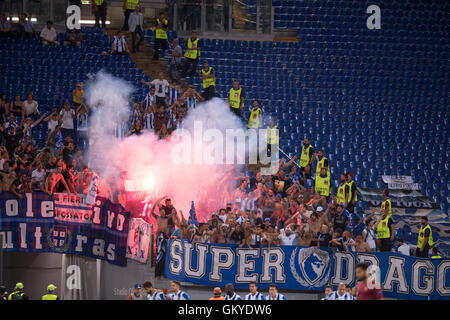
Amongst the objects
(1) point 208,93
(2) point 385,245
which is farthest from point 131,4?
(2) point 385,245

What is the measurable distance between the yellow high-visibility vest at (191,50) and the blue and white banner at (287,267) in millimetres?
8795

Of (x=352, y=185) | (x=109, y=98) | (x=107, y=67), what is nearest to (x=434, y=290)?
(x=352, y=185)

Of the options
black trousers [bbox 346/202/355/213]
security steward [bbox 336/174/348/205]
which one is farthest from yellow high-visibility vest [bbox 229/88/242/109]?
black trousers [bbox 346/202/355/213]

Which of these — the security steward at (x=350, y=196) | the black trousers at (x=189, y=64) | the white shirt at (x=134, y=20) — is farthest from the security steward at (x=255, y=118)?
the white shirt at (x=134, y=20)

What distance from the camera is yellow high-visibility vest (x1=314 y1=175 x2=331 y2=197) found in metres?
18.2

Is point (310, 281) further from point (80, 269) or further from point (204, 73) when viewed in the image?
point (204, 73)

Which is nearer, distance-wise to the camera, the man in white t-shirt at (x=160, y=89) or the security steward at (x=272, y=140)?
the man in white t-shirt at (x=160, y=89)

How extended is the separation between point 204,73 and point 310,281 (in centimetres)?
858

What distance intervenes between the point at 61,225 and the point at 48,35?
852 centimetres

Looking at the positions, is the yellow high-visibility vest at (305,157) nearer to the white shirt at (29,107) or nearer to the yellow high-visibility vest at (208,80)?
the yellow high-visibility vest at (208,80)

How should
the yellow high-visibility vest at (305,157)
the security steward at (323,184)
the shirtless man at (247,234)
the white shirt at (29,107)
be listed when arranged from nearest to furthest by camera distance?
the shirtless man at (247,234)
the security steward at (323,184)
the yellow high-visibility vest at (305,157)
the white shirt at (29,107)

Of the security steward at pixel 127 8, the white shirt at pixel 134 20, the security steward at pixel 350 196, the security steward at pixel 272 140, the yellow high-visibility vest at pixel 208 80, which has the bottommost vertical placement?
the security steward at pixel 350 196

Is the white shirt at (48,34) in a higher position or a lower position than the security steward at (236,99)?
higher

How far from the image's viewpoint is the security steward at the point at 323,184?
59.5ft
